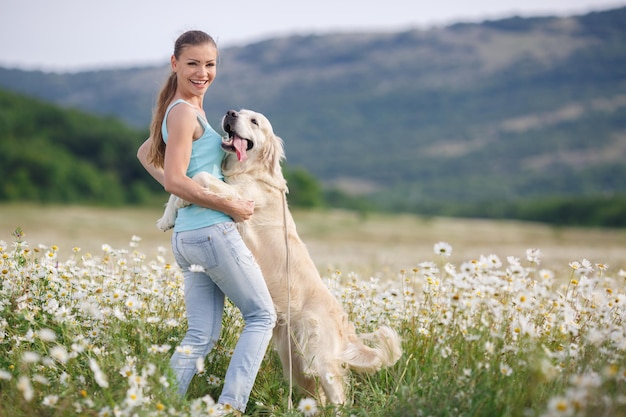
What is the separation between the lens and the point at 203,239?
4.18 m

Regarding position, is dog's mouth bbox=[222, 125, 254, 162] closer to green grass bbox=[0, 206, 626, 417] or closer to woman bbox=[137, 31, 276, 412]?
woman bbox=[137, 31, 276, 412]

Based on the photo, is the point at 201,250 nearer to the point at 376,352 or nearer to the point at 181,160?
the point at 181,160

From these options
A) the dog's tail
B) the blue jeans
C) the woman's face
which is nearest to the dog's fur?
the dog's tail

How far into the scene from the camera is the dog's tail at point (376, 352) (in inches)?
183

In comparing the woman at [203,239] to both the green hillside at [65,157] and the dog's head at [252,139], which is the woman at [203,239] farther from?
the green hillside at [65,157]

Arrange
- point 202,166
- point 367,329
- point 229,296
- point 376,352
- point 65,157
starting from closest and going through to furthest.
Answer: point 229,296, point 202,166, point 376,352, point 367,329, point 65,157

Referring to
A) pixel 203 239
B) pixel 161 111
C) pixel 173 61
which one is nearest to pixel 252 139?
pixel 161 111

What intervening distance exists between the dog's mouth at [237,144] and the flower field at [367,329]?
3.73ft

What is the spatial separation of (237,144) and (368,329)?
200cm

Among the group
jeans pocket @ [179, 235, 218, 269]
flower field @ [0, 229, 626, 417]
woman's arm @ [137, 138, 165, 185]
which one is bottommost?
flower field @ [0, 229, 626, 417]

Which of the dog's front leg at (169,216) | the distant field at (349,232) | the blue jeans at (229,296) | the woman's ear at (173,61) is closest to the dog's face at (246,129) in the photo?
the dog's front leg at (169,216)

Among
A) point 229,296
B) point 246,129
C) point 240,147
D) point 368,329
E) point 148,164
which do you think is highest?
point 246,129

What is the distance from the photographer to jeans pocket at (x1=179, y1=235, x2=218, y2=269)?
165 inches

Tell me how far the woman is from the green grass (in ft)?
0.88
